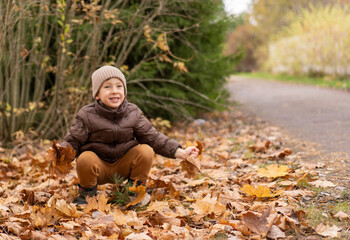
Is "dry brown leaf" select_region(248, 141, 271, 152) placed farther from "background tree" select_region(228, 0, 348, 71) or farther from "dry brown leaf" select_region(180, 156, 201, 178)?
"background tree" select_region(228, 0, 348, 71)

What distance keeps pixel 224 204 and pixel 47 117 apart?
13.7 feet

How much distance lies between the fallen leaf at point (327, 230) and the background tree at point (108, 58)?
2.83 metres

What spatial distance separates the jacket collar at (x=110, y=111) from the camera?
2.72 meters

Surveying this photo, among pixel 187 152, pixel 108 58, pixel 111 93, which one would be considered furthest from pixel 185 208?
pixel 108 58

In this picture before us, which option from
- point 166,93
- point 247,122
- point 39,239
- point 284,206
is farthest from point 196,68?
point 39,239

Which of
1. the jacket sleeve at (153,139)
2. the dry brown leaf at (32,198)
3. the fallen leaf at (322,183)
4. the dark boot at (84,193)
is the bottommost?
the dry brown leaf at (32,198)

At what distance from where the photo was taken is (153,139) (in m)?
2.88

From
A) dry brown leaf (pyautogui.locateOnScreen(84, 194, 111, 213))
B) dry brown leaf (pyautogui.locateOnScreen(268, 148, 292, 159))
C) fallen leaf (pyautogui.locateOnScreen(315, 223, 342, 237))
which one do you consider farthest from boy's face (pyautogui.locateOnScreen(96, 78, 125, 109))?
dry brown leaf (pyautogui.locateOnScreen(268, 148, 292, 159))

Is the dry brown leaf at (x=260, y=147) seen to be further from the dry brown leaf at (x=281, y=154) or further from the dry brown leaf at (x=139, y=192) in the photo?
the dry brown leaf at (x=139, y=192)

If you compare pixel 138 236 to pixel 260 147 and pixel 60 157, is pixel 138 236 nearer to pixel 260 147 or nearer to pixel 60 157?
pixel 60 157

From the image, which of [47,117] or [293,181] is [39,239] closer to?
[293,181]

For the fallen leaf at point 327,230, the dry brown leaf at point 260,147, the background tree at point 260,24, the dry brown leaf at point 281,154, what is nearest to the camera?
the fallen leaf at point 327,230

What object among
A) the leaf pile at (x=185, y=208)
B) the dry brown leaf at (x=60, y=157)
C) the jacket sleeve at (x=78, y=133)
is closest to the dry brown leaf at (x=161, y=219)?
the leaf pile at (x=185, y=208)

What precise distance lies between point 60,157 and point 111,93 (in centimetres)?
61
